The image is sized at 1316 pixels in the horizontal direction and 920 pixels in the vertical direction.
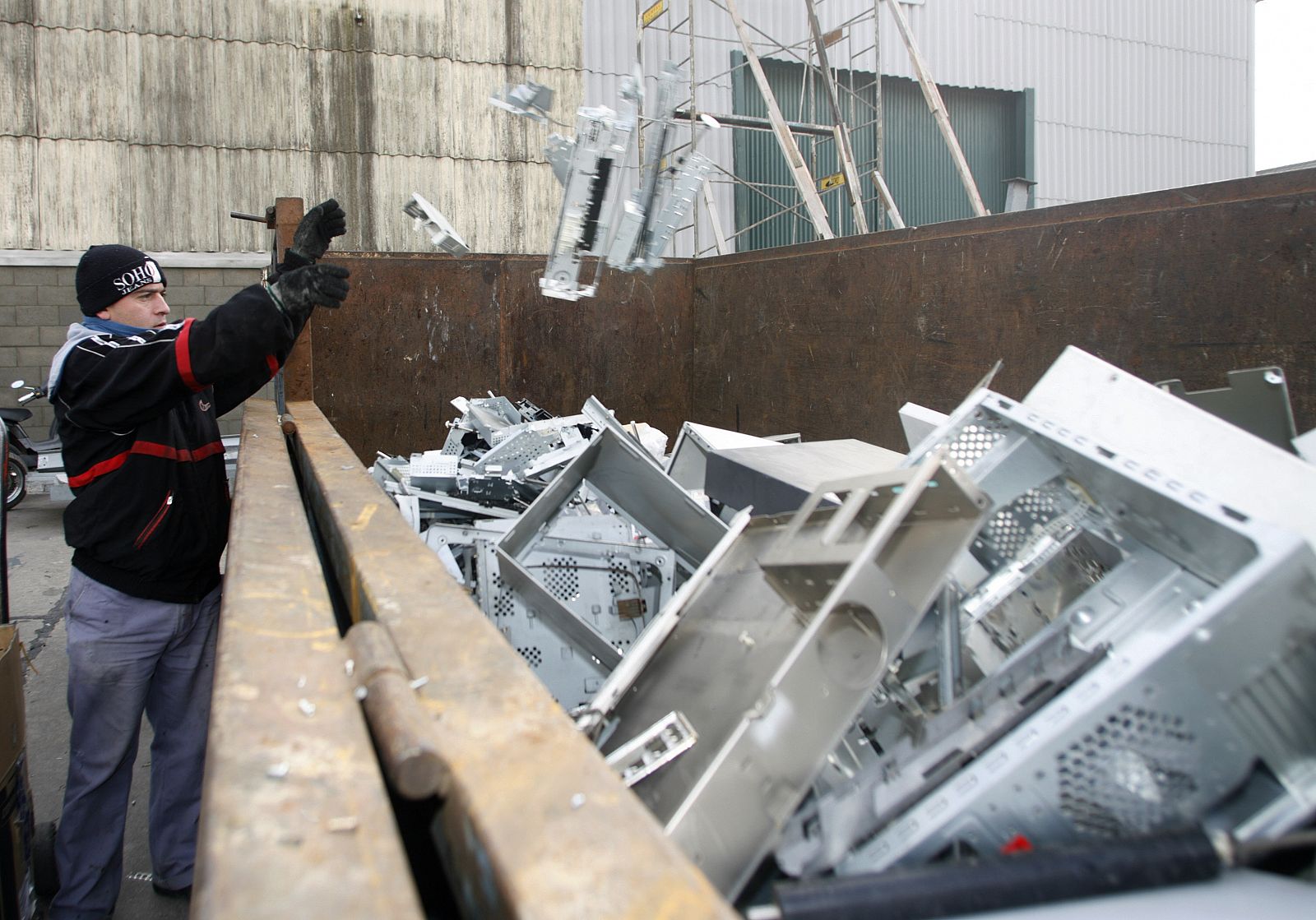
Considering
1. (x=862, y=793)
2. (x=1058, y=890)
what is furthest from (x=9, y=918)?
(x=1058, y=890)

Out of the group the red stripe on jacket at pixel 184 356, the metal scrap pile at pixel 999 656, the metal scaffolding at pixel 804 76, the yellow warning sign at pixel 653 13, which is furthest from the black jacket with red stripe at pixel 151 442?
the yellow warning sign at pixel 653 13

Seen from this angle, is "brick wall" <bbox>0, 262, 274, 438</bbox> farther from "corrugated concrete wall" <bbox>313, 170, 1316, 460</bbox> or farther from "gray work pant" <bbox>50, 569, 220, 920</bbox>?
"gray work pant" <bbox>50, 569, 220, 920</bbox>

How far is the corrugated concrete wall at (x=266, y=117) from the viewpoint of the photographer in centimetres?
874

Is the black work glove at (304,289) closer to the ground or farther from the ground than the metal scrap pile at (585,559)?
farther from the ground

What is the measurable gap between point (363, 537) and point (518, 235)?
29.7 feet

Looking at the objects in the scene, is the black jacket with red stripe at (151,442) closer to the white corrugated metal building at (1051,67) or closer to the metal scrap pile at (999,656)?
the metal scrap pile at (999,656)

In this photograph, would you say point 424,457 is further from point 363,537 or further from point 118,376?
point 363,537

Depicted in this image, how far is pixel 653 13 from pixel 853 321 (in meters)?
5.94

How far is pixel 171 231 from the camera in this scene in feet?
29.8

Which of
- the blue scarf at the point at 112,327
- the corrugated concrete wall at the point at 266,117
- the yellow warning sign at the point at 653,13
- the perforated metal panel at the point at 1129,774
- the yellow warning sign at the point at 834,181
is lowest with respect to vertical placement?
the perforated metal panel at the point at 1129,774

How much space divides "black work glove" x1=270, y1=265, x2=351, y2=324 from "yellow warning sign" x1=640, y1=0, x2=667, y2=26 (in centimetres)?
736

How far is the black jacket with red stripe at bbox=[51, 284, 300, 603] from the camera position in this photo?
212 centimetres

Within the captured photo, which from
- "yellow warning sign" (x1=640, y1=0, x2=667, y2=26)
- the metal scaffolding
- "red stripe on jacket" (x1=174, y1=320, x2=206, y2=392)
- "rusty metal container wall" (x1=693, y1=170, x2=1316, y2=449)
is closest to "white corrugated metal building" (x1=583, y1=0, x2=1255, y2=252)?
the metal scaffolding

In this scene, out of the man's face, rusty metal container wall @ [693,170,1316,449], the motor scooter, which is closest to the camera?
the man's face
